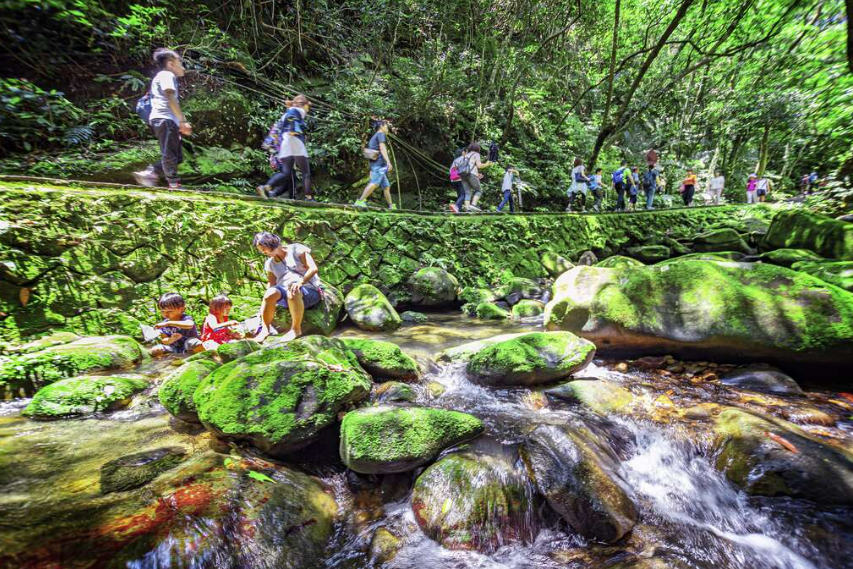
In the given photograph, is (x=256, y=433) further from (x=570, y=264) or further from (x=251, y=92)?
(x=251, y=92)

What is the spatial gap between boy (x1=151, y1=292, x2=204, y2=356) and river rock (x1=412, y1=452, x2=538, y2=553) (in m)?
3.40

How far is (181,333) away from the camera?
14.3 feet

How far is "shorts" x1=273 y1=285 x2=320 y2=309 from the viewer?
447cm

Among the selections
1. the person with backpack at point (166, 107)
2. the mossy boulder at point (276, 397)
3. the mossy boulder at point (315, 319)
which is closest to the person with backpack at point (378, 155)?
the mossy boulder at point (315, 319)

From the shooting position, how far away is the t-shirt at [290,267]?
14.8 ft

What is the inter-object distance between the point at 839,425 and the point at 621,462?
6.58 feet

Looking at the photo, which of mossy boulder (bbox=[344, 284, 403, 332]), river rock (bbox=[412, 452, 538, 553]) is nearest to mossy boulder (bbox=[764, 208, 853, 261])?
river rock (bbox=[412, 452, 538, 553])

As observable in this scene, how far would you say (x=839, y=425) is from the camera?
9.70ft

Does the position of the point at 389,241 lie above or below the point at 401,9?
below

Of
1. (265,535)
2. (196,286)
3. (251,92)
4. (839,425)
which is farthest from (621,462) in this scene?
(251,92)

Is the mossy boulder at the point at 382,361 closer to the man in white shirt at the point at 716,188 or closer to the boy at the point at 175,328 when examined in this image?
the boy at the point at 175,328

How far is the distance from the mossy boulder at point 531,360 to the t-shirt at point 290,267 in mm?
2568

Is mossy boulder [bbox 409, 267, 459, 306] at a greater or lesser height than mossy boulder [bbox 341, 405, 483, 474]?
greater

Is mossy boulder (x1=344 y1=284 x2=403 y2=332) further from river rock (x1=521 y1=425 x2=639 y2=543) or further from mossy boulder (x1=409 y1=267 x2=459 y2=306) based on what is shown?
river rock (x1=521 y1=425 x2=639 y2=543)
